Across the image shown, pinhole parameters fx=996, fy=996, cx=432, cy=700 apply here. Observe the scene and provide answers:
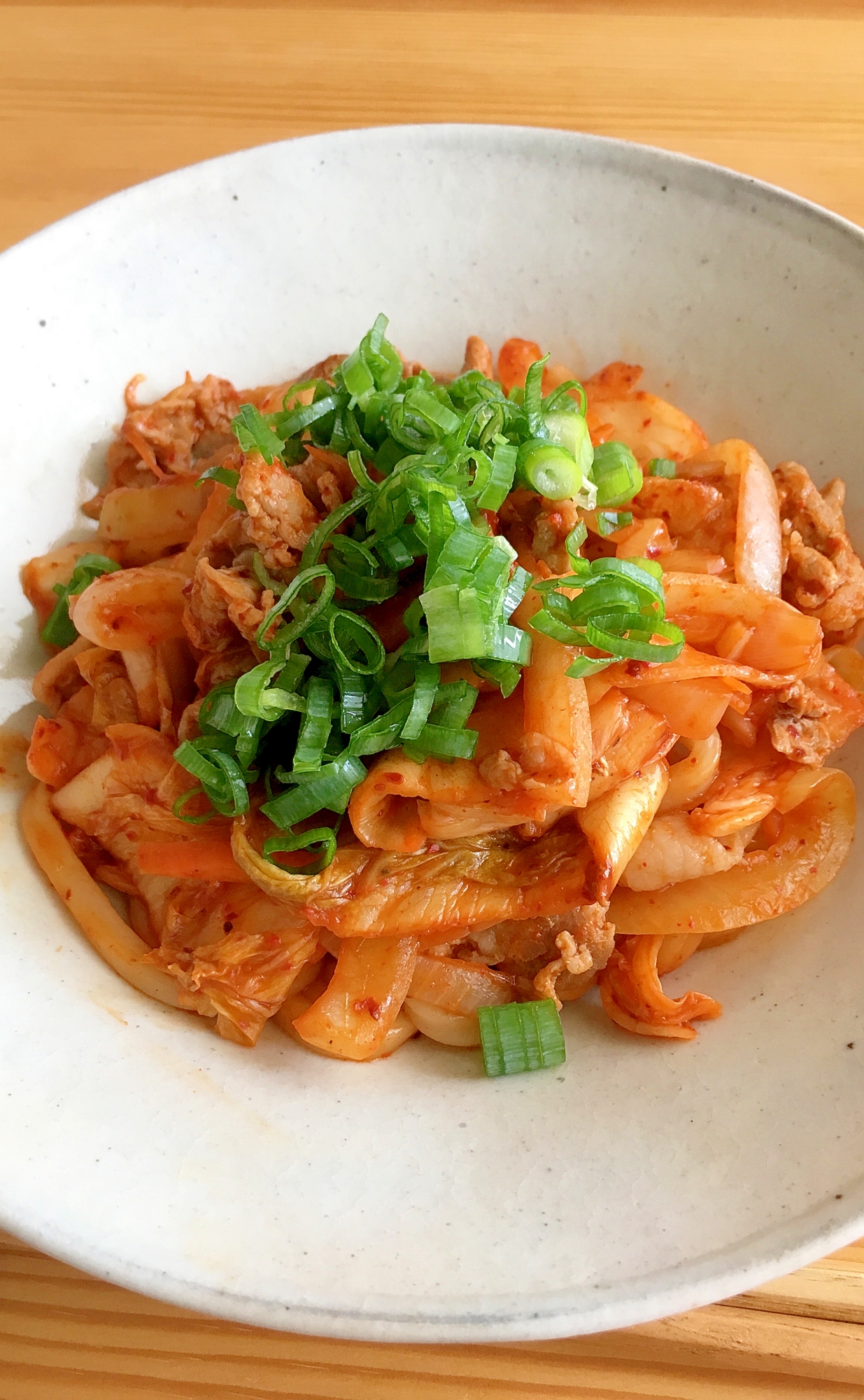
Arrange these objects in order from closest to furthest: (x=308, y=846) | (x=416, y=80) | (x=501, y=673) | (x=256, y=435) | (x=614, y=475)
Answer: (x=501, y=673) → (x=308, y=846) → (x=256, y=435) → (x=614, y=475) → (x=416, y=80)

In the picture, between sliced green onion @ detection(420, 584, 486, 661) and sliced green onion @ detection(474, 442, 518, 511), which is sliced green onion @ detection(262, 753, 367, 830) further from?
sliced green onion @ detection(474, 442, 518, 511)

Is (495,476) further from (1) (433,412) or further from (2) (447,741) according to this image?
(2) (447,741)

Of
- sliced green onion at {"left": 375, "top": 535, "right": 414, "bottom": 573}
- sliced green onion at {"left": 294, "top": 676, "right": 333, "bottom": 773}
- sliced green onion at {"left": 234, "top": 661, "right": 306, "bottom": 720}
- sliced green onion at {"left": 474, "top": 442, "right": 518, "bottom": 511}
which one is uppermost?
sliced green onion at {"left": 474, "top": 442, "right": 518, "bottom": 511}

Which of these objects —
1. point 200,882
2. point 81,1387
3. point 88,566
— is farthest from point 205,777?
point 81,1387

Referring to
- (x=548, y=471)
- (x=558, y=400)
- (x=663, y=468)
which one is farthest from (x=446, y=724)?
(x=663, y=468)

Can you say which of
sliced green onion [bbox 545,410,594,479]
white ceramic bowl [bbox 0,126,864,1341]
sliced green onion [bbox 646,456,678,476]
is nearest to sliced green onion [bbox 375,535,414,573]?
sliced green onion [bbox 545,410,594,479]

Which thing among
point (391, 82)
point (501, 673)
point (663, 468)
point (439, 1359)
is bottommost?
point (439, 1359)

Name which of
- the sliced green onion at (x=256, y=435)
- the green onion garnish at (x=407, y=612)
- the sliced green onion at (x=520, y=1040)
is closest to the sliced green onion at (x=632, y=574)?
the green onion garnish at (x=407, y=612)

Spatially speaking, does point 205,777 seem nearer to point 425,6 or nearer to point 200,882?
point 200,882
